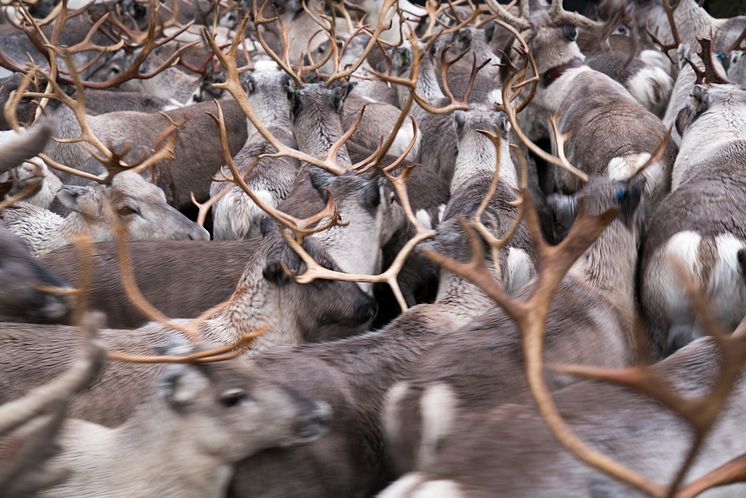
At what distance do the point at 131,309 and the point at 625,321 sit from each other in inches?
60.7

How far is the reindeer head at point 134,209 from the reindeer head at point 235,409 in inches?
58.5

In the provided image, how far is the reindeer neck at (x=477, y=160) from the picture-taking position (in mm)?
3867

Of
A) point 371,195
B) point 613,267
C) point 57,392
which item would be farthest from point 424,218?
point 57,392

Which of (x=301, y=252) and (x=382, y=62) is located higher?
(x=382, y=62)

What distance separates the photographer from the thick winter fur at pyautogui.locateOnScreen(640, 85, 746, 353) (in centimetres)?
273

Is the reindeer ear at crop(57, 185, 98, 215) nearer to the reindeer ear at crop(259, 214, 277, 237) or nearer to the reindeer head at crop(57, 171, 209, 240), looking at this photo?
the reindeer head at crop(57, 171, 209, 240)

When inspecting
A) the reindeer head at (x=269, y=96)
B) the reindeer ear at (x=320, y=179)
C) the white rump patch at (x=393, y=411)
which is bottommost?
the white rump patch at (x=393, y=411)

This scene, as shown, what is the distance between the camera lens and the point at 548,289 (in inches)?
67.0

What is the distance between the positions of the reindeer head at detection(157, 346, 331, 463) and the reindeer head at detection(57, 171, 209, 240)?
1486 millimetres

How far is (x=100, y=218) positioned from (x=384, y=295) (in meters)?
1.09

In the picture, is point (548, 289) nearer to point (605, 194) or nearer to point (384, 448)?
point (384, 448)

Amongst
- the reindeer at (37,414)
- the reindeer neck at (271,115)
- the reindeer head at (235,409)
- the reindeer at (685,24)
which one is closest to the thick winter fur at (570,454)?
the reindeer head at (235,409)

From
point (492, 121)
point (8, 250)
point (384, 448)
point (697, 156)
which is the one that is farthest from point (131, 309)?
point (697, 156)

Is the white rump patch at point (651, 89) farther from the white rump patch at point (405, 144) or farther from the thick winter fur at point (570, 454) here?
the thick winter fur at point (570, 454)
